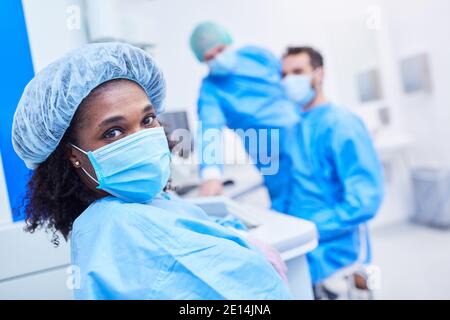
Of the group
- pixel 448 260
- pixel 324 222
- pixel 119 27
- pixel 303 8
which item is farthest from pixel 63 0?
pixel 448 260

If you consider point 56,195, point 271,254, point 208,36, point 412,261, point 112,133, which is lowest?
point 412,261

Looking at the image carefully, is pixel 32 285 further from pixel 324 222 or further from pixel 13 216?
pixel 324 222

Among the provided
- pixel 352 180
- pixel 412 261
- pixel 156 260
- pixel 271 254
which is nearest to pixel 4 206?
pixel 156 260

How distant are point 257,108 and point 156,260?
0.95 m

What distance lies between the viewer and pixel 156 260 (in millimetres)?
575

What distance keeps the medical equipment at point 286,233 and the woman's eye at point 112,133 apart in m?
0.44

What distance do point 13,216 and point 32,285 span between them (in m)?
0.17

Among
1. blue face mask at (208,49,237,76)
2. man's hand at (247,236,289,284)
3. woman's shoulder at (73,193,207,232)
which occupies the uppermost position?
blue face mask at (208,49,237,76)

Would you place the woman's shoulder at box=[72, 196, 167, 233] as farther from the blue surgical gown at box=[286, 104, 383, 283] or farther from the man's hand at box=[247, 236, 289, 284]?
the blue surgical gown at box=[286, 104, 383, 283]

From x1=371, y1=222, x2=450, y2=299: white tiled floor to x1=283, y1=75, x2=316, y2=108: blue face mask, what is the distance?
1275 mm

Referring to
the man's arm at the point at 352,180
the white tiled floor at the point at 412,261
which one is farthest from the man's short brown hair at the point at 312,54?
the white tiled floor at the point at 412,261

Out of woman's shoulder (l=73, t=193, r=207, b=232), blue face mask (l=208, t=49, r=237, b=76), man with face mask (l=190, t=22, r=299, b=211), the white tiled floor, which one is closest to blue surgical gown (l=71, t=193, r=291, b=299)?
woman's shoulder (l=73, t=193, r=207, b=232)

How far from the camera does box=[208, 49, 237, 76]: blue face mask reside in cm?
134

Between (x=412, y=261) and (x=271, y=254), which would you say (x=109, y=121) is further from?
(x=412, y=261)
